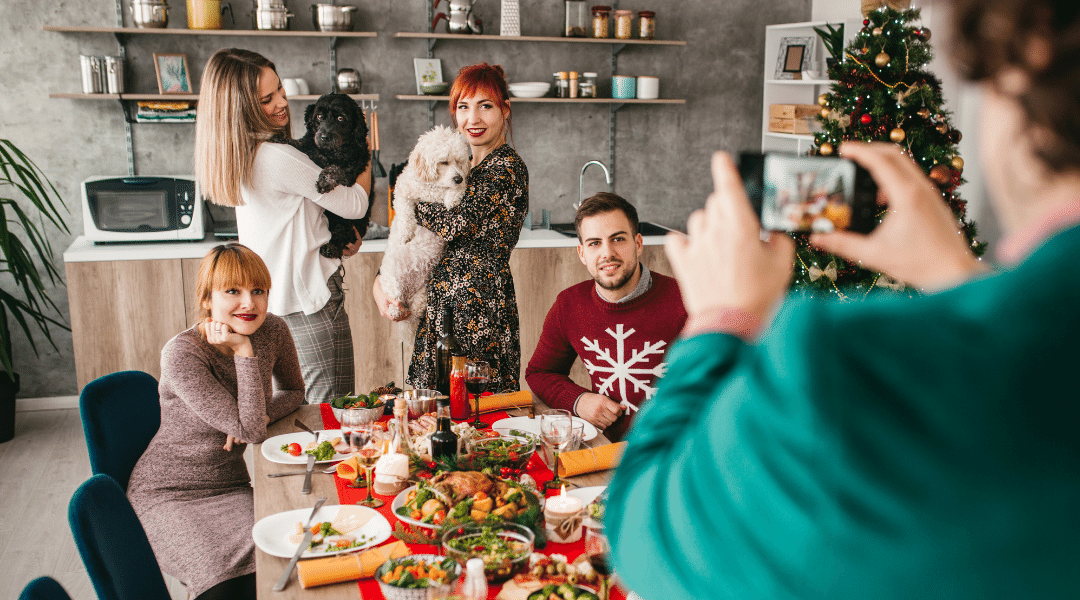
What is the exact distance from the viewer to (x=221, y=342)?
2021 millimetres

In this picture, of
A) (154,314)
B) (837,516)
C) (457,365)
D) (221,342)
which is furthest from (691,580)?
(154,314)

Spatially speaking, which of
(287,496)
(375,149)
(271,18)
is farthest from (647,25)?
(287,496)

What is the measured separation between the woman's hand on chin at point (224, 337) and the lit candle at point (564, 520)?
1.03 m

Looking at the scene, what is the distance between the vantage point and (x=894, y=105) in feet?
8.91

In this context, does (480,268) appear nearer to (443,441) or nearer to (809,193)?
(443,441)

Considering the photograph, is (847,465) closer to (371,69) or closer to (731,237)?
(731,237)

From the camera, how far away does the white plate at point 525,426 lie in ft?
6.18

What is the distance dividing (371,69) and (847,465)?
442 cm

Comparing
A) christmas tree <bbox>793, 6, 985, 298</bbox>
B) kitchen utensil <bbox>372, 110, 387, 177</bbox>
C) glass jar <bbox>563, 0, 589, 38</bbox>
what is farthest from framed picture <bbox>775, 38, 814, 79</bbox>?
kitchen utensil <bbox>372, 110, 387, 177</bbox>

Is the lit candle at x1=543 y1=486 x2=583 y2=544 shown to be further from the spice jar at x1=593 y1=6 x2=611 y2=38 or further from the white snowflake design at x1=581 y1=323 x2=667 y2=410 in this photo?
the spice jar at x1=593 y1=6 x2=611 y2=38

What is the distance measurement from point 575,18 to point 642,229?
1.24m

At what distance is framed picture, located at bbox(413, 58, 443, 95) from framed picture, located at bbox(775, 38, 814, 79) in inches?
77.9

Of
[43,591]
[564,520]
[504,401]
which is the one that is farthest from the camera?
[504,401]

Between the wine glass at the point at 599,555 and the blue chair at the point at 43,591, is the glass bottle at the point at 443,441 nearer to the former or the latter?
the wine glass at the point at 599,555
